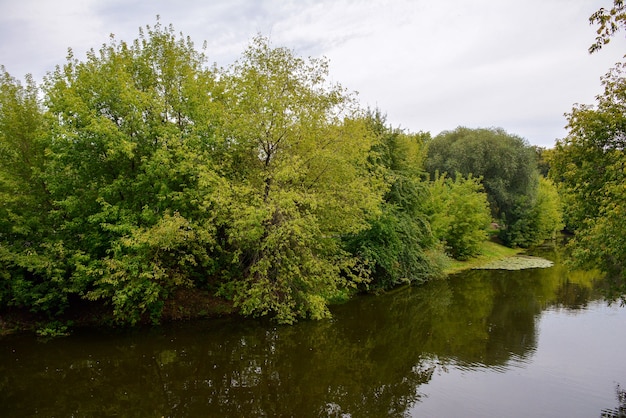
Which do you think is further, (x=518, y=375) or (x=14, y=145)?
(x=14, y=145)

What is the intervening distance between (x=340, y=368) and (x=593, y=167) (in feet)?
34.3

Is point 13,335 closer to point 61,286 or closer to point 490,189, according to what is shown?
point 61,286

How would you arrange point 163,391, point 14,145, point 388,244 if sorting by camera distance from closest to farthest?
point 163,391
point 14,145
point 388,244

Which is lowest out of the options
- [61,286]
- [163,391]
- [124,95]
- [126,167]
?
[163,391]

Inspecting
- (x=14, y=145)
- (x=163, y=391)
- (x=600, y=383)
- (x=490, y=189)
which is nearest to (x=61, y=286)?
(x=14, y=145)

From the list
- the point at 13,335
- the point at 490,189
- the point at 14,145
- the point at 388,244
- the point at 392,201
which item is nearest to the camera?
the point at 13,335

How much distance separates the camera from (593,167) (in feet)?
43.8

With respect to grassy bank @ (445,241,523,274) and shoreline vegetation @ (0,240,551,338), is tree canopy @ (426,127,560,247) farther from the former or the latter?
shoreline vegetation @ (0,240,551,338)

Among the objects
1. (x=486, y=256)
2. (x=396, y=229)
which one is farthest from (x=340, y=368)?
(x=486, y=256)

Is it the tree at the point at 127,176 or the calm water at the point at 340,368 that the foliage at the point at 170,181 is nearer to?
the tree at the point at 127,176

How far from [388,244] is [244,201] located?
9.74 m

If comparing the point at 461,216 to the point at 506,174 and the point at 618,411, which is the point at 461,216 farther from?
the point at 618,411

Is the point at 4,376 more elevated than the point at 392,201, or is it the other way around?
the point at 392,201

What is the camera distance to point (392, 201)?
24.2 meters
